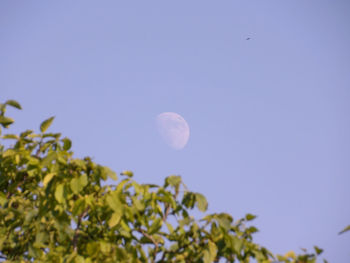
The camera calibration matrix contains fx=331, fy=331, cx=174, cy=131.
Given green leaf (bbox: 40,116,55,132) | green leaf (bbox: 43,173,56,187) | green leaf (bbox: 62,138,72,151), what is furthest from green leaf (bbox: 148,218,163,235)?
green leaf (bbox: 40,116,55,132)

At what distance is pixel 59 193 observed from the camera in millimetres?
3277

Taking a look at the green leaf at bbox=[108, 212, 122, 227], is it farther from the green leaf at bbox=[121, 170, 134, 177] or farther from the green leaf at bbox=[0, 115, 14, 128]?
the green leaf at bbox=[0, 115, 14, 128]

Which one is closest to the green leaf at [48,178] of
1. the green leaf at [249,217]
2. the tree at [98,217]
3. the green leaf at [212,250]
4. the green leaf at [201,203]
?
the tree at [98,217]

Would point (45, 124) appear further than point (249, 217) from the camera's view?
Yes

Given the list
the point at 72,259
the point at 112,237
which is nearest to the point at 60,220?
the point at 72,259

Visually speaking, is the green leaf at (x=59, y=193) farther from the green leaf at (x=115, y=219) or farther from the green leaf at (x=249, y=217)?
the green leaf at (x=249, y=217)

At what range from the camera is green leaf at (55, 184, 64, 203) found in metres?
3.25

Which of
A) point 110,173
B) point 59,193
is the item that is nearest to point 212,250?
point 110,173

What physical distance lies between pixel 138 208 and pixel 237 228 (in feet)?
3.35

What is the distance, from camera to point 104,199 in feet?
11.8

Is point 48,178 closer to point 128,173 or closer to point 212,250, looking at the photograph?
point 128,173

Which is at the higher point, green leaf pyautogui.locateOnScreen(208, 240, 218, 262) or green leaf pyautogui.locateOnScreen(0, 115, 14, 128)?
green leaf pyautogui.locateOnScreen(0, 115, 14, 128)

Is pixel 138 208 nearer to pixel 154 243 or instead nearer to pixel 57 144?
pixel 154 243

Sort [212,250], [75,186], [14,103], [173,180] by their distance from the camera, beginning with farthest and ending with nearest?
[14,103], [173,180], [75,186], [212,250]
